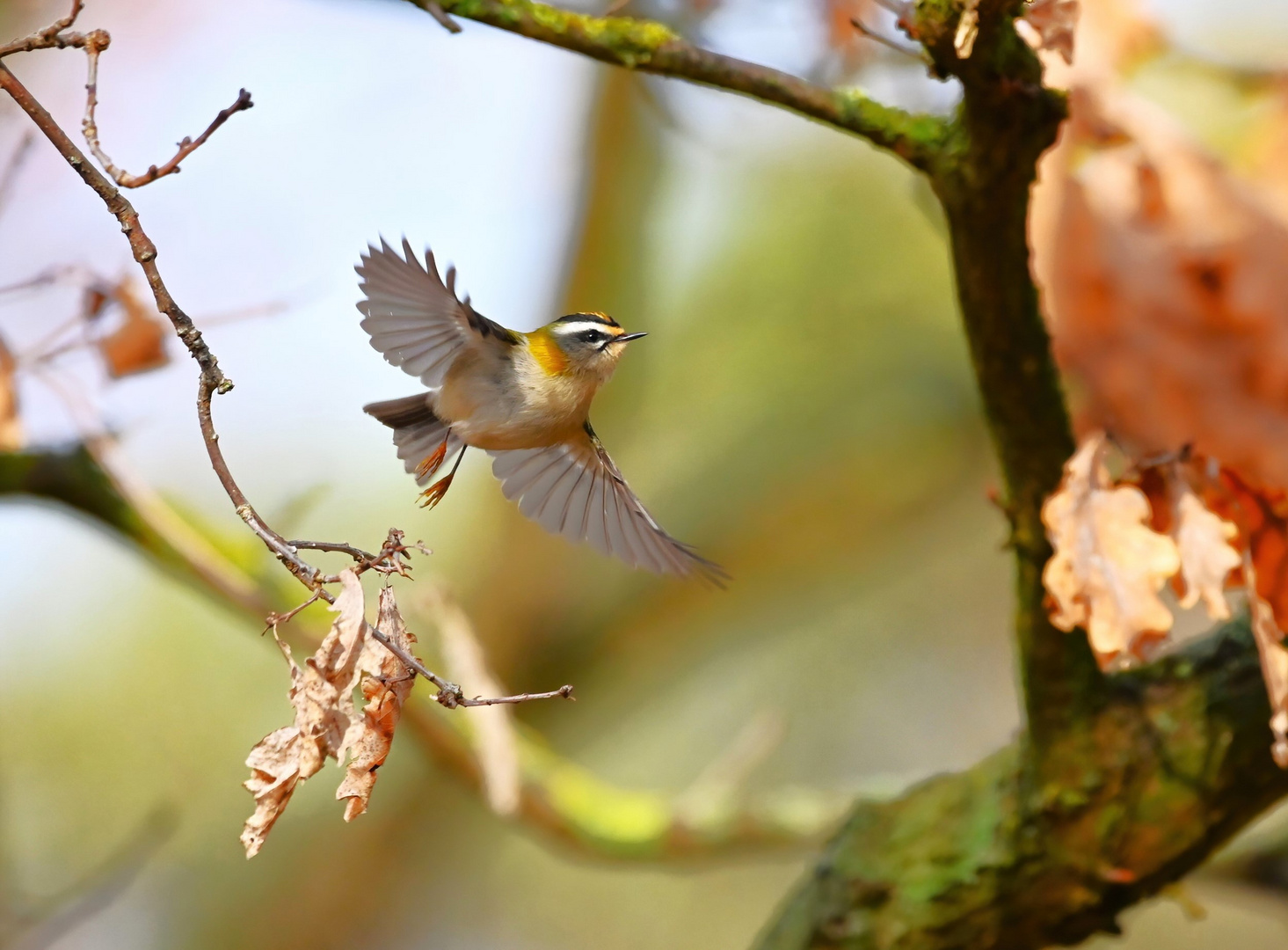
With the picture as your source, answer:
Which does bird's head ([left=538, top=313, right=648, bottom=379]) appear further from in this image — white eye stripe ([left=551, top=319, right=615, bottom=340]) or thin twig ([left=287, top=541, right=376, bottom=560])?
thin twig ([left=287, top=541, right=376, bottom=560])

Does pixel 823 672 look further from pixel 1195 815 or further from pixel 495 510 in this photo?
pixel 1195 815

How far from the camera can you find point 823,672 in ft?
22.4

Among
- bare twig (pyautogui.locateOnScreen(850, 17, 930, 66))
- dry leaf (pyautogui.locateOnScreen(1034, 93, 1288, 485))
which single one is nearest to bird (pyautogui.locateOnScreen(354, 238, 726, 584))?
bare twig (pyautogui.locateOnScreen(850, 17, 930, 66))

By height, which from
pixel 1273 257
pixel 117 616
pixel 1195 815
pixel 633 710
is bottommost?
pixel 117 616

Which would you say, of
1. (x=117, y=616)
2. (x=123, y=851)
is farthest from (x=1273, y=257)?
(x=117, y=616)

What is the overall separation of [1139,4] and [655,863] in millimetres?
2063

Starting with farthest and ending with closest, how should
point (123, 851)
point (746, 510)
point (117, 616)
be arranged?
point (117, 616), point (746, 510), point (123, 851)

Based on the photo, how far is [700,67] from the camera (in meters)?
1.20

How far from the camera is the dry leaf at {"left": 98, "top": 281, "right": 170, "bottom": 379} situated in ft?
5.66

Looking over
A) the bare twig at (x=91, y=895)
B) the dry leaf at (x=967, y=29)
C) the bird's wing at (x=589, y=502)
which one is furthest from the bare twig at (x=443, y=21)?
the bare twig at (x=91, y=895)

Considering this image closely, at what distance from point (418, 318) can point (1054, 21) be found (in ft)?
2.63

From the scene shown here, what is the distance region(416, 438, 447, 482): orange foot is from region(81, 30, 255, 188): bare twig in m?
0.61

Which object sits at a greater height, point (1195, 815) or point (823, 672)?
point (1195, 815)

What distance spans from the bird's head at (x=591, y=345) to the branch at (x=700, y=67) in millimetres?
403
